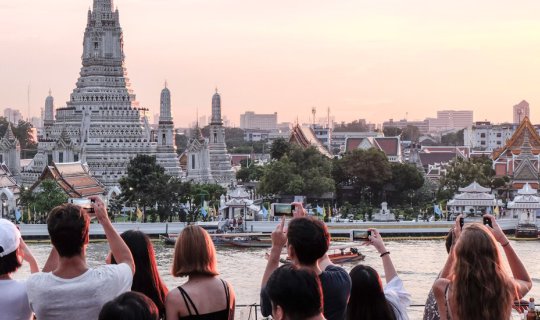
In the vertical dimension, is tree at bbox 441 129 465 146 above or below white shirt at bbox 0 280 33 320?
above

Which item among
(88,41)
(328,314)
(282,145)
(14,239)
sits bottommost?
(328,314)

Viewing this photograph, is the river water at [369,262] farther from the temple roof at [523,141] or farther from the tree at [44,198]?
the temple roof at [523,141]

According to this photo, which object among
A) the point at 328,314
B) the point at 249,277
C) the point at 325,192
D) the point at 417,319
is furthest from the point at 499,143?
the point at 328,314

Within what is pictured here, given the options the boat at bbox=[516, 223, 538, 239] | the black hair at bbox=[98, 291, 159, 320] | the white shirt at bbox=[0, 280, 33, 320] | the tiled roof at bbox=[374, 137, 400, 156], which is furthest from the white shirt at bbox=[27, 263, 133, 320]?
the tiled roof at bbox=[374, 137, 400, 156]

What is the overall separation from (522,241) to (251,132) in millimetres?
105376

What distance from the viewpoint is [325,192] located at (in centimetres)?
4094

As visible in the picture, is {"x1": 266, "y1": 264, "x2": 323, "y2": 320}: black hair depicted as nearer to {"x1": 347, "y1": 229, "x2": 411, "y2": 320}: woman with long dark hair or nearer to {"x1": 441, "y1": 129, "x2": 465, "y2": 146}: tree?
{"x1": 347, "y1": 229, "x2": 411, "y2": 320}: woman with long dark hair

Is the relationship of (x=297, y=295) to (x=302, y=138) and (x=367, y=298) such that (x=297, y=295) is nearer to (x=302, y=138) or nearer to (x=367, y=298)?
(x=367, y=298)

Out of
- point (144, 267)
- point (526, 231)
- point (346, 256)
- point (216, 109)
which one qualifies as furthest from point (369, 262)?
point (216, 109)

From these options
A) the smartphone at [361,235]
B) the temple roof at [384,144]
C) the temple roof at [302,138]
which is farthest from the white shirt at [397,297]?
the temple roof at [384,144]

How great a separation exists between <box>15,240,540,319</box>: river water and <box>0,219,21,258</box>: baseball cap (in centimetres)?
1212

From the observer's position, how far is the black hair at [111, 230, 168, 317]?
204 inches

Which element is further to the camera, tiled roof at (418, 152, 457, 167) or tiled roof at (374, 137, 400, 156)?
tiled roof at (418, 152, 457, 167)

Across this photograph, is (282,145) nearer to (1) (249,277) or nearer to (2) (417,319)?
(1) (249,277)
